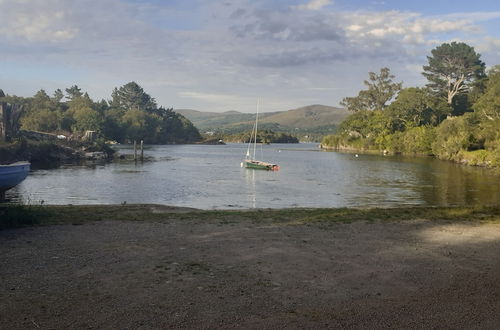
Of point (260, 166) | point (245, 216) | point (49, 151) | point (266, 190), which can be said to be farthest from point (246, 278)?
point (49, 151)

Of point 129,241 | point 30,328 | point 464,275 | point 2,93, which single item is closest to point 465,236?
point 464,275

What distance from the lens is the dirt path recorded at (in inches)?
337

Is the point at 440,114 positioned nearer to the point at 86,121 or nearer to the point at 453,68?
the point at 453,68

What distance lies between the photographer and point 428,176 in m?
58.8

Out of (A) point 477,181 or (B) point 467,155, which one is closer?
(A) point 477,181

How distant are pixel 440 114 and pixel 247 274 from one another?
121 metres

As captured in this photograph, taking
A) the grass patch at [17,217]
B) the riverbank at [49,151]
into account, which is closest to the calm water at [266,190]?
the grass patch at [17,217]

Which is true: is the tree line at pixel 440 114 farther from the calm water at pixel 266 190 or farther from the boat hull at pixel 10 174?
the boat hull at pixel 10 174

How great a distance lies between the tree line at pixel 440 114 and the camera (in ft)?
286

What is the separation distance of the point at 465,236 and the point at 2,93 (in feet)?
659

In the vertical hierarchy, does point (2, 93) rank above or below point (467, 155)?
above

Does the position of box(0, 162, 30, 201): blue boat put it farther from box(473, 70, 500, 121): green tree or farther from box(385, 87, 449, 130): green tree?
box(385, 87, 449, 130): green tree

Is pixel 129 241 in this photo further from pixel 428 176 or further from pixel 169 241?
pixel 428 176

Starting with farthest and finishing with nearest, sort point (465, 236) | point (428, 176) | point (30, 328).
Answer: point (428, 176)
point (465, 236)
point (30, 328)
